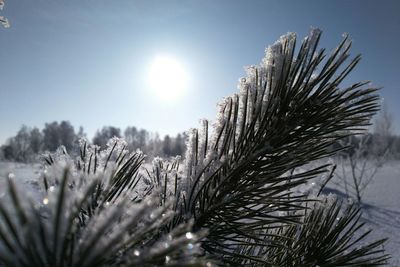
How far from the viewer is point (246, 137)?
883 millimetres

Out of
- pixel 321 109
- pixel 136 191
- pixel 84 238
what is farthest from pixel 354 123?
Answer: pixel 84 238

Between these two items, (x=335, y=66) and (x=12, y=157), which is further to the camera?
(x=12, y=157)

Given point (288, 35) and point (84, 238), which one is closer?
point (84, 238)

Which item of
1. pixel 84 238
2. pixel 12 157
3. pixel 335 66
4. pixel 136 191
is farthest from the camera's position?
pixel 12 157

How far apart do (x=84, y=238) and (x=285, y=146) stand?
2.07ft

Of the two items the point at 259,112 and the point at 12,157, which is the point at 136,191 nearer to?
the point at 259,112

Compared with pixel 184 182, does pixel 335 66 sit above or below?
above

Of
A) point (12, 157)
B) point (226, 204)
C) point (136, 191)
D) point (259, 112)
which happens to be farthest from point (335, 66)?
point (12, 157)

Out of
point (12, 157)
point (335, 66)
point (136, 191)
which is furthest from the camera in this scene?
point (12, 157)

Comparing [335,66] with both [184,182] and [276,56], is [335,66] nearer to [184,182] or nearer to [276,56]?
[276,56]

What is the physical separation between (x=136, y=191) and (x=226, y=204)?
0.92 ft

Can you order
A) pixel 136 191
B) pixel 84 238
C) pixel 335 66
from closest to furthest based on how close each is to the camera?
pixel 84 238
pixel 335 66
pixel 136 191

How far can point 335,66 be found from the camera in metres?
0.84

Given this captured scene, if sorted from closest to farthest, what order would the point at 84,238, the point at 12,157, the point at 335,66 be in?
Result: the point at 84,238 → the point at 335,66 → the point at 12,157
